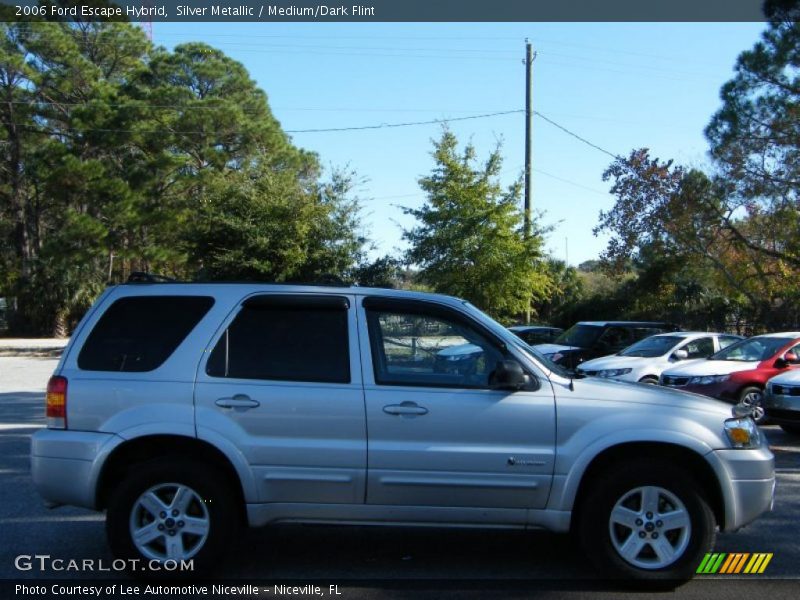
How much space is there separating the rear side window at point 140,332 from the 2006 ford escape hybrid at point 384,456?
0.13 ft

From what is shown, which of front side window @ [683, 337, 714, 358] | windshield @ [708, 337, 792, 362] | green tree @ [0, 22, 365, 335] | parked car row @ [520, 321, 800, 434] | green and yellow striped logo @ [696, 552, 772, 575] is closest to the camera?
green and yellow striped logo @ [696, 552, 772, 575]

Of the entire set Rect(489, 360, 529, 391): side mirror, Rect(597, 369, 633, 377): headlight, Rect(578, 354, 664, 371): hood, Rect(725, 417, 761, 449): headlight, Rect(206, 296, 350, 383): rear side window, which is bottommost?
Rect(597, 369, 633, 377): headlight

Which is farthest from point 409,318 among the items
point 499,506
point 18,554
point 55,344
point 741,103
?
point 55,344

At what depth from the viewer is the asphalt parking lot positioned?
195 inches

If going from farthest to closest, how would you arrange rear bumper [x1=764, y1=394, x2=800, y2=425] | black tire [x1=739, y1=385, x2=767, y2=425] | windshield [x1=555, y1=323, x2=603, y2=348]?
windshield [x1=555, y1=323, x2=603, y2=348]
black tire [x1=739, y1=385, x2=767, y2=425]
rear bumper [x1=764, y1=394, x2=800, y2=425]

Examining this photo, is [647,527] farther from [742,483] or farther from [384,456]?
[384,456]

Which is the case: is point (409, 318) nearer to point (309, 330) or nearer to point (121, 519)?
point (309, 330)

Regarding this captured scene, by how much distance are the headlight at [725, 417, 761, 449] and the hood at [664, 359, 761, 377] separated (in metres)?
7.39

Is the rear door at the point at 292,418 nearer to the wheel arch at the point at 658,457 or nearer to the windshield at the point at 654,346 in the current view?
the wheel arch at the point at 658,457

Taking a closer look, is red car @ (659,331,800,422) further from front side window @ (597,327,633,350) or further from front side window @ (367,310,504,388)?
front side window @ (367,310,504,388)

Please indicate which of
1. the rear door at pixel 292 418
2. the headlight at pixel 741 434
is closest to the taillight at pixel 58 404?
the rear door at pixel 292 418

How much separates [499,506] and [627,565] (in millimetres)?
874

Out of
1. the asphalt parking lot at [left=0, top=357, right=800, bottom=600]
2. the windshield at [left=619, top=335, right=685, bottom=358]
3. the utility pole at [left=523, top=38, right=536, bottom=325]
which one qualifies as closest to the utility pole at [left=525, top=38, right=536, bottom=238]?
the utility pole at [left=523, top=38, right=536, bottom=325]

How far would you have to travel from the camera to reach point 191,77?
41844 mm
